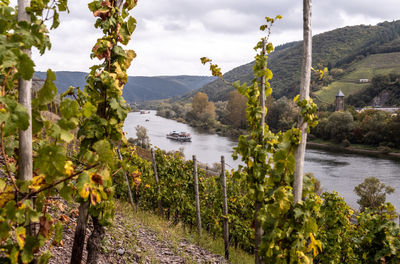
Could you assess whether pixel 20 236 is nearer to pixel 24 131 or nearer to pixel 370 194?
pixel 24 131

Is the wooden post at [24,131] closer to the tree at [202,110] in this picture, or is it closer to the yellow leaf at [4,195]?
the yellow leaf at [4,195]

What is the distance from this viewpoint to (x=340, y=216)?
6887mm

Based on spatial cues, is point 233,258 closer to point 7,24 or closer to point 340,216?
point 340,216

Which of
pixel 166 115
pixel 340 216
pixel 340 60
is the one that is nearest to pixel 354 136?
pixel 340 216

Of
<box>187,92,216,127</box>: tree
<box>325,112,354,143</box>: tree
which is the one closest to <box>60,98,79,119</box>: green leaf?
<box>325,112,354,143</box>: tree

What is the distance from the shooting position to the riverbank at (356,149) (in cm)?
3969

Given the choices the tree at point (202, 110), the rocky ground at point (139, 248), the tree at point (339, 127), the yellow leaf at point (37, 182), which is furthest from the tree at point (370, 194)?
the tree at point (202, 110)

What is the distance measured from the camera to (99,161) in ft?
6.50

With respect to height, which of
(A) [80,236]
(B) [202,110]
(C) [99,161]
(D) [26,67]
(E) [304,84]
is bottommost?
(A) [80,236]

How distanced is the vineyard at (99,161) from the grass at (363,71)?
86.3 metres

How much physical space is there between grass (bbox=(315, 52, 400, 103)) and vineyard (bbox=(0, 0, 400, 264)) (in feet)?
Result: 283

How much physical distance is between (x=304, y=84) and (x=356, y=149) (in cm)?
4702

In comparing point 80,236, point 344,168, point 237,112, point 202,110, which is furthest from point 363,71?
point 80,236

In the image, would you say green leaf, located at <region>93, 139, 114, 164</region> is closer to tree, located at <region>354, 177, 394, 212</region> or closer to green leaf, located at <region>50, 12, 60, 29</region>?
green leaf, located at <region>50, 12, 60, 29</region>
